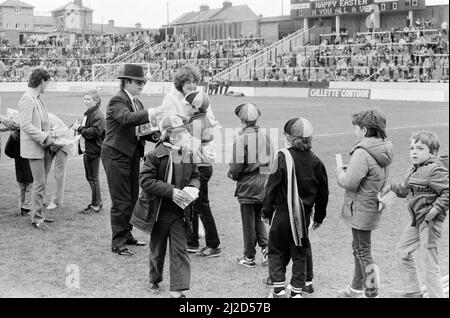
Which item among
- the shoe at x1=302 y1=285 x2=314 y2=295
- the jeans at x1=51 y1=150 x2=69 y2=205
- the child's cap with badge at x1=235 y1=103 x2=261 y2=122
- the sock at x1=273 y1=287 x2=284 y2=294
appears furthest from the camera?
the jeans at x1=51 y1=150 x2=69 y2=205

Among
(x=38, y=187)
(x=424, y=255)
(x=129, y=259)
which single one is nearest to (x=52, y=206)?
(x=38, y=187)

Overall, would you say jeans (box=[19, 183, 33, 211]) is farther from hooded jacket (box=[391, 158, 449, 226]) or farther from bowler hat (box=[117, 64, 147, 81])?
hooded jacket (box=[391, 158, 449, 226])

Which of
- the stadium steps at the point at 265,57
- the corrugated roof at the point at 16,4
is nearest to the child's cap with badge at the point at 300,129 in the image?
the stadium steps at the point at 265,57

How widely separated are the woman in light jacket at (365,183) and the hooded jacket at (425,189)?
27 cm

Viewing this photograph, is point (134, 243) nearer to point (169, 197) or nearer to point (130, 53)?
point (169, 197)

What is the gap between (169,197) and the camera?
4867mm

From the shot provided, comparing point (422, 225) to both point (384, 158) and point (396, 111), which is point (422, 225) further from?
point (396, 111)

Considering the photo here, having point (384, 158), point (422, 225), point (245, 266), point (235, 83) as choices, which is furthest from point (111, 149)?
point (235, 83)

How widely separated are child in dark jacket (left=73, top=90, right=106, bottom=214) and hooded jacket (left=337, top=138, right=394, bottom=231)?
4190 mm

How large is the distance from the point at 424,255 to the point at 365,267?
1.74 feet

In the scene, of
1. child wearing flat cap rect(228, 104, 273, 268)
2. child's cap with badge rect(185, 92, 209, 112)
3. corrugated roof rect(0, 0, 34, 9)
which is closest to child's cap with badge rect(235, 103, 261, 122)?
child wearing flat cap rect(228, 104, 273, 268)

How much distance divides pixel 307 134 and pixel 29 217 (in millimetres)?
4573

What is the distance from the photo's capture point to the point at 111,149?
6.36 m

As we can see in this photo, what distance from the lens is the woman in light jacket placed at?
4.80 metres
